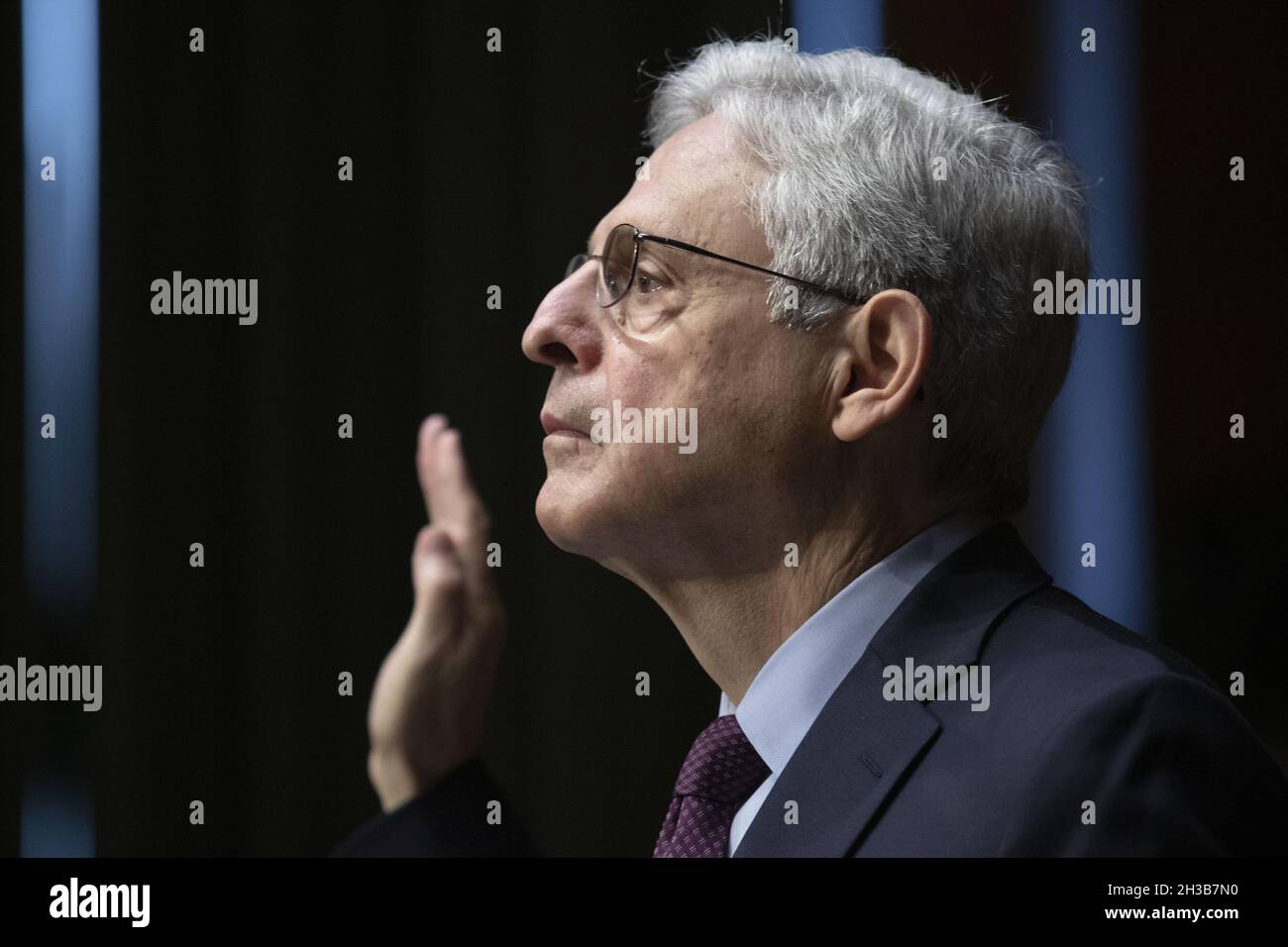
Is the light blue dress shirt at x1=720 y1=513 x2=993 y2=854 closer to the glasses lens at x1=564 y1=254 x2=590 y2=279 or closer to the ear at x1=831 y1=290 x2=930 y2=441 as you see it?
the ear at x1=831 y1=290 x2=930 y2=441

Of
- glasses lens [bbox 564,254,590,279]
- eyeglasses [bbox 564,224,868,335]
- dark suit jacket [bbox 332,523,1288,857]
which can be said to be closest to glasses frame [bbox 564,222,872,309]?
eyeglasses [bbox 564,224,868,335]

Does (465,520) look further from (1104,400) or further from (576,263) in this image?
(1104,400)

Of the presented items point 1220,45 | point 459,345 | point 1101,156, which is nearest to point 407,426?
point 459,345

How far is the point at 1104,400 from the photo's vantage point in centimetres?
203

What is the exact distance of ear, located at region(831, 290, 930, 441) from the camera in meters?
1.55

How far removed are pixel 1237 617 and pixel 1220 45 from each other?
935 millimetres

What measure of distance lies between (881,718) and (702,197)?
2.28 ft

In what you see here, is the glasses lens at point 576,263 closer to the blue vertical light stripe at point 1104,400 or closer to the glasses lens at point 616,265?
the glasses lens at point 616,265

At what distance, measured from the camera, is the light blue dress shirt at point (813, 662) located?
1.54 m

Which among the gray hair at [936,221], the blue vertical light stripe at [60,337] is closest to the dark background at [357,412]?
the blue vertical light stripe at [60,337]

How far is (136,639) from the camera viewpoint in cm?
183

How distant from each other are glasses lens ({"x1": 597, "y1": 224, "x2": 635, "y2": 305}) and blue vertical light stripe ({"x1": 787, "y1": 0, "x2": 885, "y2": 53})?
1.96 ft

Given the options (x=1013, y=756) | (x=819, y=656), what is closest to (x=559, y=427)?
(x=819, y=656)
